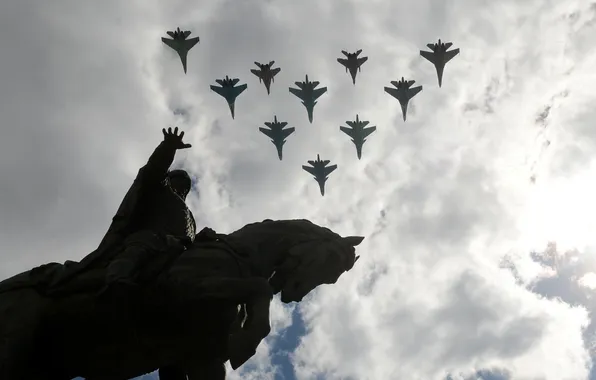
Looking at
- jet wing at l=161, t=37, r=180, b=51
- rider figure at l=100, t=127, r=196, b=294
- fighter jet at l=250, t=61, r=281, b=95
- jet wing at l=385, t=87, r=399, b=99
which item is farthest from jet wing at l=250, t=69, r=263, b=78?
rider figure at l=100, t=127, r=196, b=294

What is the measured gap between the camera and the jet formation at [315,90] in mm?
30609

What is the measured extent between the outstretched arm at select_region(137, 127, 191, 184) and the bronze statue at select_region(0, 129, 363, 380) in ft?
1.56

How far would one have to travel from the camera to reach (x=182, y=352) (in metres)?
6.46

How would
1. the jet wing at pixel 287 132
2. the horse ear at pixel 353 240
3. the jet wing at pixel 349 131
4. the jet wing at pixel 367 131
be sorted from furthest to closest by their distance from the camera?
1. the jet wing at pixel 287 132
2. the jet wing at pixel 367 131
3. the jet wing at pixel 349 131
4. the horse ear at pixel 353 240

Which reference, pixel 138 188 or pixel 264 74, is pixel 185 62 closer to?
pixel 264 74

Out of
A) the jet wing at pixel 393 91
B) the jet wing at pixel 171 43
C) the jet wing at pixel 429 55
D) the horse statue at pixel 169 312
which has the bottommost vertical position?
the horse statue at pixel 169 312

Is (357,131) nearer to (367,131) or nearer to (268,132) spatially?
(367,131)

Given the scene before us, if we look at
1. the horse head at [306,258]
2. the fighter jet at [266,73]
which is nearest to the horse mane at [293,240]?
the horse head at [306,258]

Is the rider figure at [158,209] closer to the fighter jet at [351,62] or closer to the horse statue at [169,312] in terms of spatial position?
the horse statue at [169,312]

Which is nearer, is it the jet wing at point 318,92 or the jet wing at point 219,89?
the jet wing at point 219,89

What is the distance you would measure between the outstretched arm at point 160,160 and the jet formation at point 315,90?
2391 centimetres

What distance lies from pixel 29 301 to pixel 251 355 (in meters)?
2.12

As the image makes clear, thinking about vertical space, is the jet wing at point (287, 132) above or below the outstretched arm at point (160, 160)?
above

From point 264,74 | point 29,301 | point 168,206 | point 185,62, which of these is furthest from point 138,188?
point 185,62
